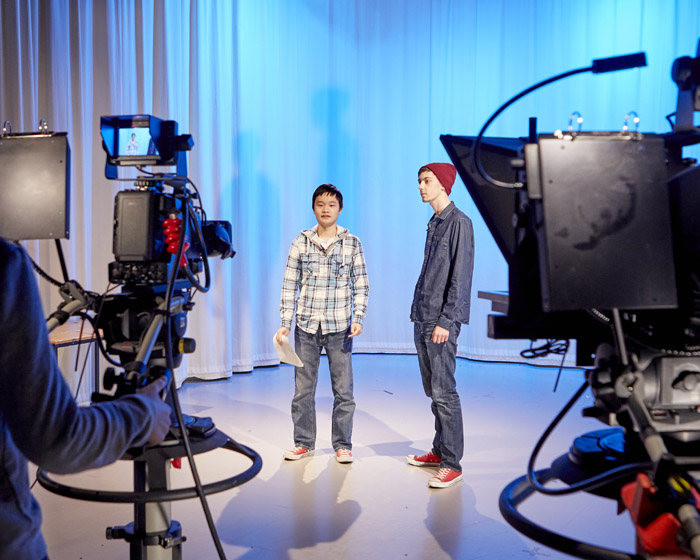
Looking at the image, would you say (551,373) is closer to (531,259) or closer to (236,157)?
(236,157)

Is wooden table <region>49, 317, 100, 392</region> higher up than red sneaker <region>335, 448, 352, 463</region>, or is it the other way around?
wooden table <region>49, 317, 100, 392</region>

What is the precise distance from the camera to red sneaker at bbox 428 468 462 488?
309cm

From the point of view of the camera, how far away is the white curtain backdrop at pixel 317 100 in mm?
4578

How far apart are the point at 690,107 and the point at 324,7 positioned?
18.0 feet

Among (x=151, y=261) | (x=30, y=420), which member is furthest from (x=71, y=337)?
(x=30, y=420)

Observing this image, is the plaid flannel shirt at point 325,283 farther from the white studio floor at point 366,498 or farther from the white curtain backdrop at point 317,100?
the white curtain backdrop at point 317,100

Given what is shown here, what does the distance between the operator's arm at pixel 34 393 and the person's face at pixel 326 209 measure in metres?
2.53

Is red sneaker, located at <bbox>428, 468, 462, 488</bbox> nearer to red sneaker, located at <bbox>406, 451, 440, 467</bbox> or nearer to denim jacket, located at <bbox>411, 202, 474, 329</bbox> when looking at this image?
red sneaker, located at <bbox>406, 451, 440, 467</bbox>

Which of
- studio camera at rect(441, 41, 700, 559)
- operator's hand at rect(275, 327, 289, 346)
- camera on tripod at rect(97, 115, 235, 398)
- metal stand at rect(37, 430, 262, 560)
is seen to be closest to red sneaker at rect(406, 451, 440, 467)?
operator's hand at rect(275, 327, 289, 346)

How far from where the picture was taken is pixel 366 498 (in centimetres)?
299

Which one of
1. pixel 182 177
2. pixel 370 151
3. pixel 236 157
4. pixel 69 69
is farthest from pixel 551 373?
pixel 182 177

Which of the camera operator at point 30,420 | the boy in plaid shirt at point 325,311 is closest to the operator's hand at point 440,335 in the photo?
the boy in plaid shirt at point 325,311

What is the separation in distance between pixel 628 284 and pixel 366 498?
2.23 metres

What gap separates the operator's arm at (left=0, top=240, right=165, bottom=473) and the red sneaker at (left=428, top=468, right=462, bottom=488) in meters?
2.30
